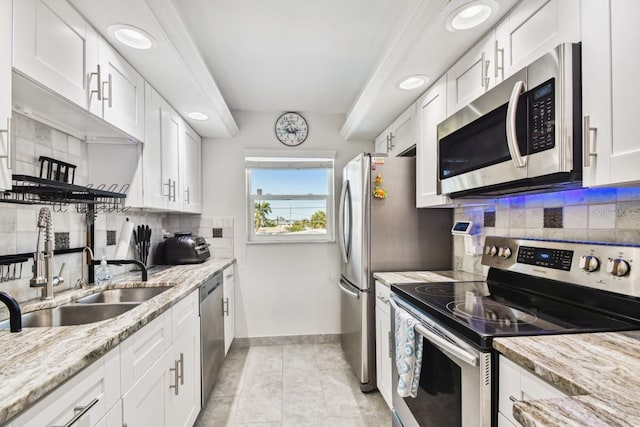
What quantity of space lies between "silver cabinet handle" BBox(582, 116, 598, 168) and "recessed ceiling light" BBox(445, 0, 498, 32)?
0.66 meters

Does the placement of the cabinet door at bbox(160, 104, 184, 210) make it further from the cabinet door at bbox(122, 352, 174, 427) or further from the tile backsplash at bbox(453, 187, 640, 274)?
the tile backsplash at bbox(453, 187, 640, 274)

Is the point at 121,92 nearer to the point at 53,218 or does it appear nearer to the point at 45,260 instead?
the point at 53,218

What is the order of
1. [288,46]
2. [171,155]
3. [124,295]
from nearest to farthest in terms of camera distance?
[124,295] → [288,46] → [171,155]

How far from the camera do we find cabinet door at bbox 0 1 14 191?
100 centimetres

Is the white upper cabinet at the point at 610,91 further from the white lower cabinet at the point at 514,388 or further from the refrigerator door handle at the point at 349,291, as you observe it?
the refrigerator door handle at the point at 349,291

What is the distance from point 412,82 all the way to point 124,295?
7.20 ft

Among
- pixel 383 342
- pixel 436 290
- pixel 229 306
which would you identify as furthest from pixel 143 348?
pixel 229 306

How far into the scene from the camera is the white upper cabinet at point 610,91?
0.90 metres

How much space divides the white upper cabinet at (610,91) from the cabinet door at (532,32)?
6 cm

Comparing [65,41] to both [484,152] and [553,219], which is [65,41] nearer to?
[484,152]

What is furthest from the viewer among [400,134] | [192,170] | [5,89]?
[192,170]

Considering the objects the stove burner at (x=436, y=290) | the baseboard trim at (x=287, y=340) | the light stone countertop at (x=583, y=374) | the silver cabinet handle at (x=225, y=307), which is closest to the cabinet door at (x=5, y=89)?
the light stone countertop at (x=583, y=374)

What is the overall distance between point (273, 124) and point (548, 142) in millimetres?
2836

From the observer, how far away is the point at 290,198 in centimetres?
365
